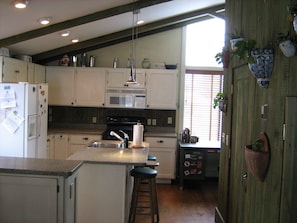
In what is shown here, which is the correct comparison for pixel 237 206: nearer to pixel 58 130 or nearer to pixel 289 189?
pixel 289 189

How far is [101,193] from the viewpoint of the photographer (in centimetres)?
319

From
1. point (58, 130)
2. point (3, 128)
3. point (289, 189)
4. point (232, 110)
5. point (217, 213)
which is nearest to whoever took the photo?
point (289, 189)

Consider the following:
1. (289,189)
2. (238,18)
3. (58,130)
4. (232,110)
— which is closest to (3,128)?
(58,130)

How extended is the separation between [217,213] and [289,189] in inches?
84.8

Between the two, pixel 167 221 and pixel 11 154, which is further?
pixel 11 154

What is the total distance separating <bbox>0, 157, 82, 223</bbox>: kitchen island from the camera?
2318mm

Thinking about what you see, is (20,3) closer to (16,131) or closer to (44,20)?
(44,20)

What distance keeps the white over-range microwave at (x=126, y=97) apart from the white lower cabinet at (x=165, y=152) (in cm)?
71

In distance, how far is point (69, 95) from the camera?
573cm

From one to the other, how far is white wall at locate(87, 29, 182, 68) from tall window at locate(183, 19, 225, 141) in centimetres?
26

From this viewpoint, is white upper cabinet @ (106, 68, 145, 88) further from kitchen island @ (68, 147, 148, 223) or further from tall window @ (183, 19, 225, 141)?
kitchen island @ (68, 147, 148, 223)

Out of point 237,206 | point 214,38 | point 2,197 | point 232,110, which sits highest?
point 214,38

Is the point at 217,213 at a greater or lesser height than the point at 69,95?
lesser

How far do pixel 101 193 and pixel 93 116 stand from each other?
10.0 feet
